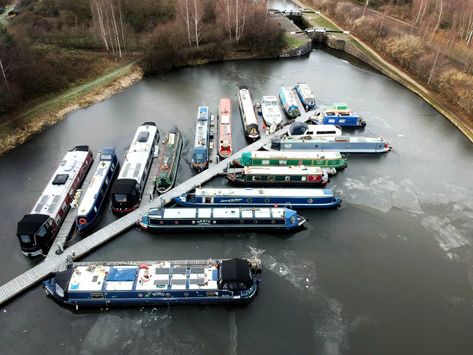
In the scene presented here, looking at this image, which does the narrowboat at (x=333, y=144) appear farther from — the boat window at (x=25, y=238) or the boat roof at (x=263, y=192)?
the boat window at (x=25, y=238)

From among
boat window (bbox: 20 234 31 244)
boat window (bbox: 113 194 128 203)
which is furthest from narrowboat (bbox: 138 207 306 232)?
boat window (bbox: 20 234 31 244)

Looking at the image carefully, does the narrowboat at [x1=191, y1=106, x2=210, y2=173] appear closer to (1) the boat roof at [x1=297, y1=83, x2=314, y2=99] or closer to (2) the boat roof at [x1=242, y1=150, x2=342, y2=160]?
(2) the boat roof at [x1=242, y1=150, x2=342, y2=160]

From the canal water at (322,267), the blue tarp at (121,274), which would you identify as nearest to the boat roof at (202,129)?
the canal water at (322,267)

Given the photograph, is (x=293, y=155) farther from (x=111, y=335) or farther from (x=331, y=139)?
(x=111, y=335)

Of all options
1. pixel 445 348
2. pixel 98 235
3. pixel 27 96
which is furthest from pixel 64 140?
pixel 445 348

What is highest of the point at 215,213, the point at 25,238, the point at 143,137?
the point at 143,137

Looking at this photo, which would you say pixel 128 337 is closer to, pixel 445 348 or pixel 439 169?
pixel 445 348

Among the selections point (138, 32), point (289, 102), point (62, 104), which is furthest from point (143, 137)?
point (138, 32)
